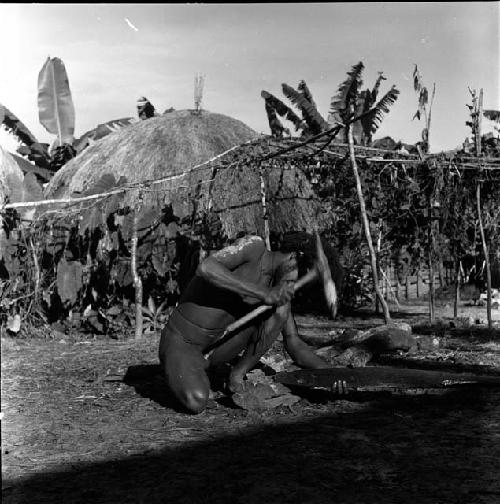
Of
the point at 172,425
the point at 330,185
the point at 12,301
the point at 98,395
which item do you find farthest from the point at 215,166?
the point at 172,425

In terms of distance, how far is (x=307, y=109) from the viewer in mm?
13062

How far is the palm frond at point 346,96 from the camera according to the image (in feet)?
42.7

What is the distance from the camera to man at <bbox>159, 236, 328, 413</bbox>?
14.5 ft

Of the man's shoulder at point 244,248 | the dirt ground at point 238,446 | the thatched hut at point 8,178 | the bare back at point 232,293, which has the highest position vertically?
the thatched hut at point 8,178

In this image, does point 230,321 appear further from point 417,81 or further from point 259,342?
point 417,81

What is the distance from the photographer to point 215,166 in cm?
865

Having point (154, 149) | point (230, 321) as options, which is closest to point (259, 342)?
point (230, 321)

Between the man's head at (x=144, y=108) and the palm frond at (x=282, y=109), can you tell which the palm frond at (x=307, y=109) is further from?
the man's head at (x=144, y=108)

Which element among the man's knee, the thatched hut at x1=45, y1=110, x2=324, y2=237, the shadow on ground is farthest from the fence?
the shadow on ground

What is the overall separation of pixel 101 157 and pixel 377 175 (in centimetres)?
448

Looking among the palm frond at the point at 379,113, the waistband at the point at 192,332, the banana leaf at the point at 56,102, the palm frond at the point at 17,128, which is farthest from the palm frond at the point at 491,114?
the palm frond at the point at 17,128

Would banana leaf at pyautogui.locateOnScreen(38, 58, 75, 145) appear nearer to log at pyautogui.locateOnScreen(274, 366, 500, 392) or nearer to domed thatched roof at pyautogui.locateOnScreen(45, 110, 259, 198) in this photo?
domed thatched roof at pyautogui.locateOnScreen(45, 110, 259, 198)

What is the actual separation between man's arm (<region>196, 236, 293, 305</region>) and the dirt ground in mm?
741

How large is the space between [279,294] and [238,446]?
1.06m
